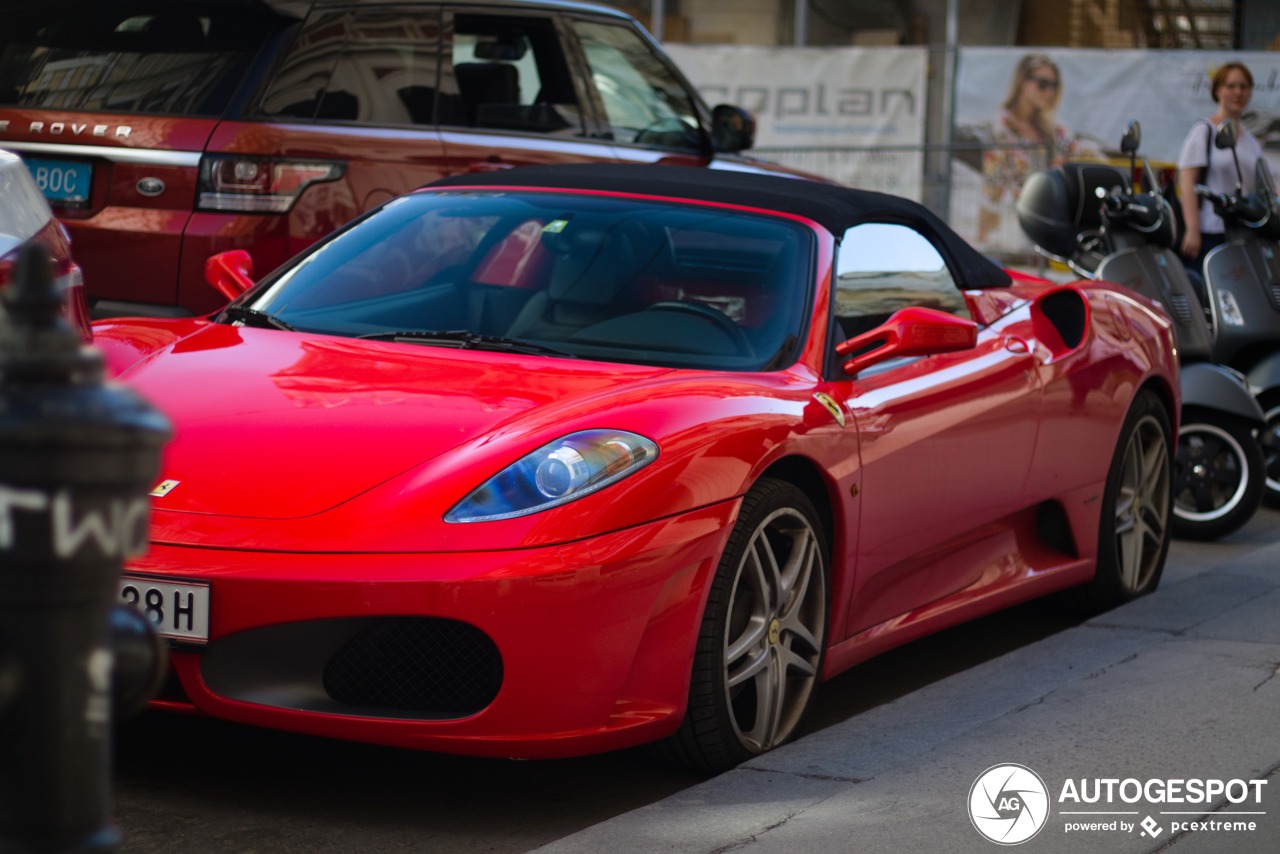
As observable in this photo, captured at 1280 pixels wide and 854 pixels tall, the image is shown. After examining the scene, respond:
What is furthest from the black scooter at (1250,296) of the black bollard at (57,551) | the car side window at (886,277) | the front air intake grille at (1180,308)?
the black bollard at (57,551)

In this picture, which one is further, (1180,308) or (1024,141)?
(1024,141)

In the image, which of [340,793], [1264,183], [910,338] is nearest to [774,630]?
[910,338]

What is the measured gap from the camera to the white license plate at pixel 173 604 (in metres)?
3.68

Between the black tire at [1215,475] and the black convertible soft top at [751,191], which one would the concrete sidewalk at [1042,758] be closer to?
the black convertible soft top at [751,191]

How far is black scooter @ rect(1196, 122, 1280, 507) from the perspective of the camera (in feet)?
28.6

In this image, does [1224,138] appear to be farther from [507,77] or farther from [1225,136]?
[507,77]

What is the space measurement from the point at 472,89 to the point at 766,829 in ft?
17.8

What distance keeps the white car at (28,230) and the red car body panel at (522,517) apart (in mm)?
150

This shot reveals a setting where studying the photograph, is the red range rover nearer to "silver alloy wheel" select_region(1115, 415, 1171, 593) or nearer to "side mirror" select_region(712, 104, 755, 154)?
"side mirror" select_region(712, 104, 755, 154)

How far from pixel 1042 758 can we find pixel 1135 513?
2498mm

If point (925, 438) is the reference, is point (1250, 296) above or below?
below

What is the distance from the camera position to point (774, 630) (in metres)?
4.29

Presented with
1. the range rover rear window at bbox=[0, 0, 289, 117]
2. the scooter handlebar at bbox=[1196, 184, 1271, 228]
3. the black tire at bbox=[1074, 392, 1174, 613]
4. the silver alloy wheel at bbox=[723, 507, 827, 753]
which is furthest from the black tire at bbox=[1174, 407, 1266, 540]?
the range rover rear window at bbox=[0, 0, 289, 117]

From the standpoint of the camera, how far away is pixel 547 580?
3.68 m
